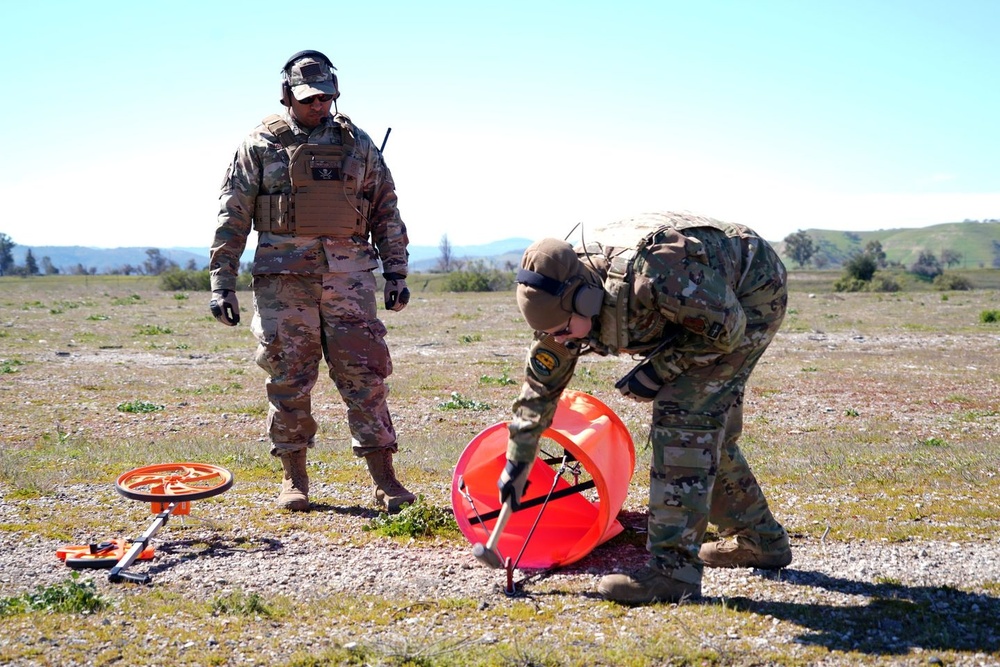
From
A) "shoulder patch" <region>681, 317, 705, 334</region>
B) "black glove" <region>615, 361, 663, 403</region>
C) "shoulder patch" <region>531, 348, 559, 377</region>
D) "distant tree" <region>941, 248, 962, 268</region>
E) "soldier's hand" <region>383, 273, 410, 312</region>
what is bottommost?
"distant tree" <region>941, 248, 962, 268</region>

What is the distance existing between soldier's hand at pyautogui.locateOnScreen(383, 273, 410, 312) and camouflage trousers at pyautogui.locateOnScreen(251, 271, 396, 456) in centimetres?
17

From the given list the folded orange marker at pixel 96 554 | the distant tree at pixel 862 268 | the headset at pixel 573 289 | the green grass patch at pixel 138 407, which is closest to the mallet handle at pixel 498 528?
the headset at pixel 573 289

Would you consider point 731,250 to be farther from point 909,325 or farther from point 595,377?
point 909,325

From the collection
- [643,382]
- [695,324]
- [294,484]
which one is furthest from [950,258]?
[695,324]

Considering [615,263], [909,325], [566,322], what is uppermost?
[615,263]

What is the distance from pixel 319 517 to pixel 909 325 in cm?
2037

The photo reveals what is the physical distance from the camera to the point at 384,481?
629cm

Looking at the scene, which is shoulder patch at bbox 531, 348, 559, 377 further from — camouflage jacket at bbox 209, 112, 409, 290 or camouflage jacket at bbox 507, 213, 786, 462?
camouflage jacket at bbox 209, 112, 409, 290

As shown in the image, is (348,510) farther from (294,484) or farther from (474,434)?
(474,434)

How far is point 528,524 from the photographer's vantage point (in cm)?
590

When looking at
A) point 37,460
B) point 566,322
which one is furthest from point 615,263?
point 37,460

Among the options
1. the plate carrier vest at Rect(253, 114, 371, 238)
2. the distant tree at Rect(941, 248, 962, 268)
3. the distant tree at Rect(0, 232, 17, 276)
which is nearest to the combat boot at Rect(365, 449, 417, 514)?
the plate carrier vest at Rect(253, 114, 371, 238)

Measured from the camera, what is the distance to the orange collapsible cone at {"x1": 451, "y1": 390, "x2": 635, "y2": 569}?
5.09 m

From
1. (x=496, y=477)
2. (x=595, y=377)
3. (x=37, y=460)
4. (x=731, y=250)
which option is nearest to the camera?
(x=731, y=250)
